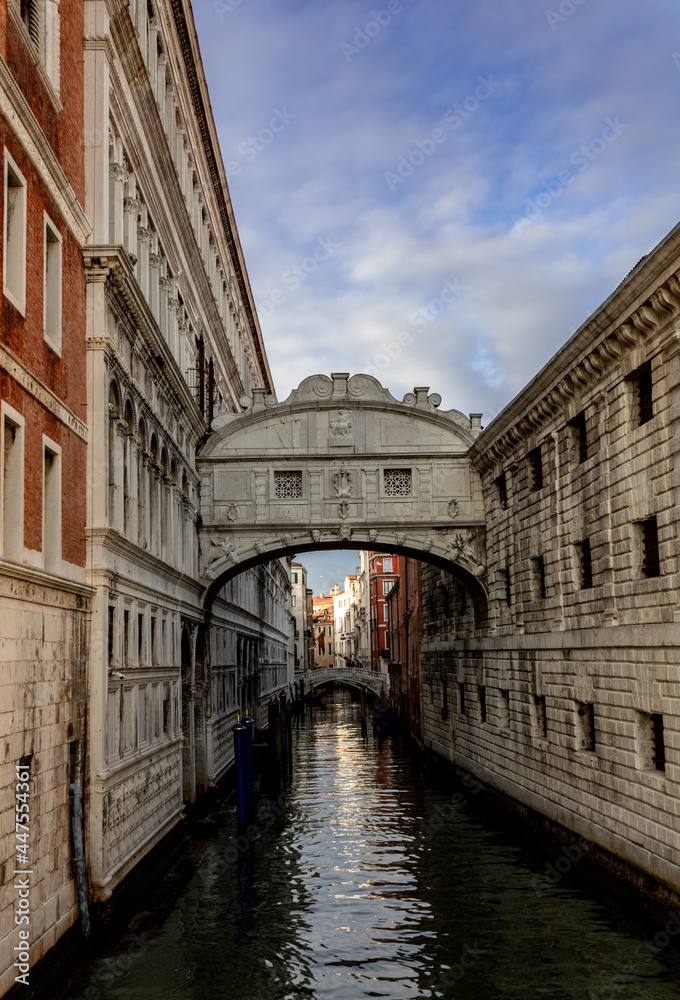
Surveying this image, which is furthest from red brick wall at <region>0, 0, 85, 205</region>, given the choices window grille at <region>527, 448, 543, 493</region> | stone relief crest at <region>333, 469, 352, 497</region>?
stone relief crest at <region>333, 469, 352, 497</region>

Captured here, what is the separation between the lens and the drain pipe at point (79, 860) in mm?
11617

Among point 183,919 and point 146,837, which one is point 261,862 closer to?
point 146,837

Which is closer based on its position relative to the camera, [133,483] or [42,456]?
[42,456]

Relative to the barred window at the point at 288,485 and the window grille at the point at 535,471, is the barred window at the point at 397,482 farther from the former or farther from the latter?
the window grille at the point at 535,471

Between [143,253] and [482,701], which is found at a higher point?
[143,253]

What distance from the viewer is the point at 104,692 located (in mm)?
13078

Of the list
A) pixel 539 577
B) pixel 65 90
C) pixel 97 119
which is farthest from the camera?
pixel 539 577

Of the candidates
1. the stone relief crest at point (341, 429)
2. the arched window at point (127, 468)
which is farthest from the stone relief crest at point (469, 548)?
the arched window at point (127, 468)

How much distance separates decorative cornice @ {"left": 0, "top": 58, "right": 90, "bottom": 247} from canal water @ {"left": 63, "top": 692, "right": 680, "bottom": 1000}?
859cm

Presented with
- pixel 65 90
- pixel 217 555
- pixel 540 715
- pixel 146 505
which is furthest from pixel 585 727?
pixel 65 90

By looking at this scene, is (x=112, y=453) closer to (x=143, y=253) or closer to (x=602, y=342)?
(x=143, y=253)

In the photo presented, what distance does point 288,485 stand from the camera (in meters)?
24.0

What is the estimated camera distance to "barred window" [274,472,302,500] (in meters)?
23.9

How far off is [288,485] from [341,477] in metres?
1.28
